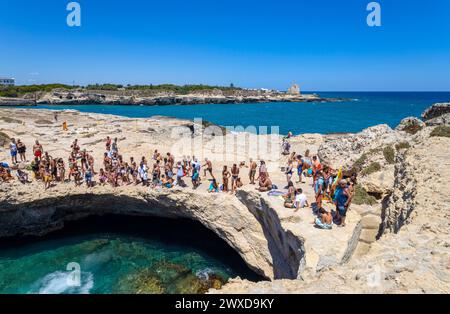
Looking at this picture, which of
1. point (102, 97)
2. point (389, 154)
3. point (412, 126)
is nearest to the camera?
point (389, 154)

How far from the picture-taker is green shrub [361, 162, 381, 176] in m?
14.1

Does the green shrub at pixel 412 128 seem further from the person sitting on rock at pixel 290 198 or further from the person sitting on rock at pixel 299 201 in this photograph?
the person sitting on rock at pixel 299 201

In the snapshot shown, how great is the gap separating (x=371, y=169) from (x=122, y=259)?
1345 centimetres

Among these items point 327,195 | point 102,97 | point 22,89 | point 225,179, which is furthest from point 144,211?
point 22,89

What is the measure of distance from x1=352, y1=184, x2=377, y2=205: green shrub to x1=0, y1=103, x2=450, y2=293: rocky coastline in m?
0.06

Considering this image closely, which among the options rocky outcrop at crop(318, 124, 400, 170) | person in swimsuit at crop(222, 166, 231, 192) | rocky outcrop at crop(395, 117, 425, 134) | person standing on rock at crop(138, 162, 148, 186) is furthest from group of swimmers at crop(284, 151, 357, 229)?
rocky outcrop at crop(395, 117, 425, 134)

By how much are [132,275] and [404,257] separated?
39.1 ft

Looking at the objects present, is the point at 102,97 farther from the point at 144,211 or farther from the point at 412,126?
the point at 412,126

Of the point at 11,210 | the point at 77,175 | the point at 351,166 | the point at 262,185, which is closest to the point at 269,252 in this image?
the point at 262,185

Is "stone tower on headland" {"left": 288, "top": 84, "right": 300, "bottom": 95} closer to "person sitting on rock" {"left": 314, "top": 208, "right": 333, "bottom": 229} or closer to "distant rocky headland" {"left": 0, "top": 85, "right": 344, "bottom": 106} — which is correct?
"distant rocky headland" {"left": 0, "top": 85, "right": 344, "bottom": 106}

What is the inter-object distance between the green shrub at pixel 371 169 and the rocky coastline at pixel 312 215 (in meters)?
0.05

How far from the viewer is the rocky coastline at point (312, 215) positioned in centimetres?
605

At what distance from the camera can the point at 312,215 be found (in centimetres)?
1087
